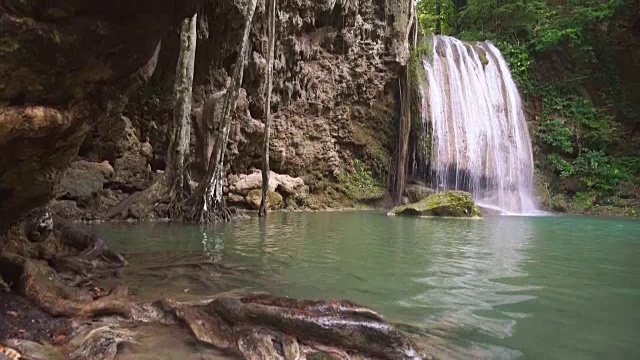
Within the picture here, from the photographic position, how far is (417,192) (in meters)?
17.9

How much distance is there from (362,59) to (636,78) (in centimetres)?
1211

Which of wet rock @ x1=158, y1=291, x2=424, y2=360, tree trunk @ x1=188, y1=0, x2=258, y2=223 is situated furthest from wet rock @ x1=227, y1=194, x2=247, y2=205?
wet rock @ x1=158, y1=291, x2=424, y2=360

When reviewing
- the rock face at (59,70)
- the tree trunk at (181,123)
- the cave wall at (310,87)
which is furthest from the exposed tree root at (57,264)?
the cave wall at (310,87)

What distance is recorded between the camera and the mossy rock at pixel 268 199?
13.7 metres

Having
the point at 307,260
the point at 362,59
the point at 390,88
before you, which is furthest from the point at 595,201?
the point at 307,260

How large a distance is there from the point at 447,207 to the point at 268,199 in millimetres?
5365

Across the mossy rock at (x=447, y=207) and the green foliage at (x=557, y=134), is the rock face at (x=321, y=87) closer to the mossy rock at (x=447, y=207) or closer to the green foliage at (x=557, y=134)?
the mossy rock at (x=447, y=207)

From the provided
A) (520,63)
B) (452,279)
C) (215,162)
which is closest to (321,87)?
(520,63)

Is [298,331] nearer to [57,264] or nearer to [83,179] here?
[57,264]

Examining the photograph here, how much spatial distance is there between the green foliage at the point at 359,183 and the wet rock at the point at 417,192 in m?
1.07

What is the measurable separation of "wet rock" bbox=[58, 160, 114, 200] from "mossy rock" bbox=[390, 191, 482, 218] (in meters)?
8.00

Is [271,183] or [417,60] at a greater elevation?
[417,60]

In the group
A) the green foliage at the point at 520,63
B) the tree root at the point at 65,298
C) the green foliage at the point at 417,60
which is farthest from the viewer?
the green foliage at the point at 520,63

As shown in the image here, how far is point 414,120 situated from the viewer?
18953 mm
